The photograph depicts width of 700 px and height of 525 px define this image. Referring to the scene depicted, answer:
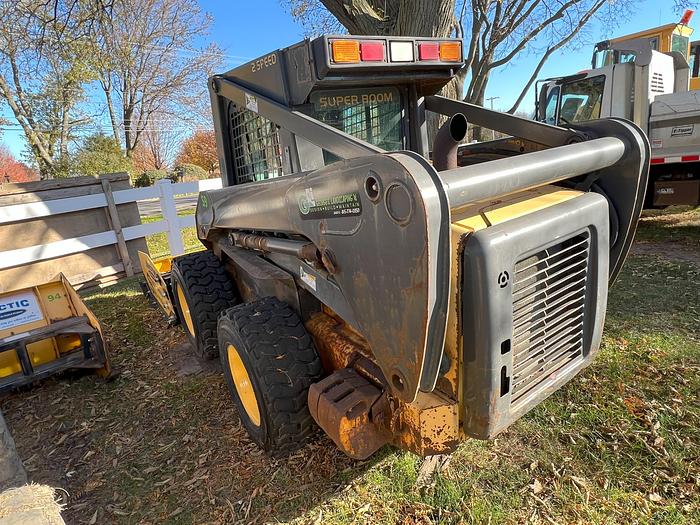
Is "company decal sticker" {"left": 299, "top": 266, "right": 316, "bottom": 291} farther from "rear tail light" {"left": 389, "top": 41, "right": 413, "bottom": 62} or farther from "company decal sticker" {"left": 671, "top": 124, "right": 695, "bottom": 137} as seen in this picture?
"company decal sticker" {"left": 671, "top": 124, "right": 695, "bottom": 137}

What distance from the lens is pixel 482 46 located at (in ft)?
38.0

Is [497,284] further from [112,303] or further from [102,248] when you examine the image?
[102,248]

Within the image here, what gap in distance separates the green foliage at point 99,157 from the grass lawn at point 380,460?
17879mm

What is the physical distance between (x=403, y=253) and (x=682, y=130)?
6.55 m

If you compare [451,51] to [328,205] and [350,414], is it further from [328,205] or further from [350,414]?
[350,414]

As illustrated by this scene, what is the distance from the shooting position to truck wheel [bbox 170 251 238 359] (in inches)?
133

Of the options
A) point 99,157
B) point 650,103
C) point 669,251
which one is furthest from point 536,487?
point 99,157

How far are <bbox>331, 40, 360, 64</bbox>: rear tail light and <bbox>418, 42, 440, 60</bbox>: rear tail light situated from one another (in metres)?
0.46

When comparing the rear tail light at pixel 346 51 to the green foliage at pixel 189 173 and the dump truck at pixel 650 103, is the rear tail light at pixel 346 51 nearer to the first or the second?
the dump truck at pixel 650 103

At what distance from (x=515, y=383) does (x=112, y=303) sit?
17.0 feet

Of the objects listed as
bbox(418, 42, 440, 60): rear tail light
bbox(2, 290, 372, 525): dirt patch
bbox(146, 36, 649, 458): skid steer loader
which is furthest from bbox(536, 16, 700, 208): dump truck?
bbox(2, 290, 372, 525): dirt patch

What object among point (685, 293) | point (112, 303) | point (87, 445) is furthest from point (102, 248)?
point (685, 293)

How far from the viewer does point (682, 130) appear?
5.89 meters

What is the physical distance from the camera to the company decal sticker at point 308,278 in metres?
1.98
